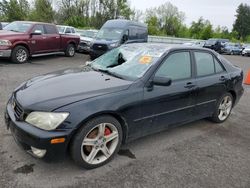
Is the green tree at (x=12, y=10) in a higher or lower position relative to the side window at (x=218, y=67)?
higher

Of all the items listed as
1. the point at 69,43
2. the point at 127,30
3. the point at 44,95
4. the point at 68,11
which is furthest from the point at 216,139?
the point at 68,11

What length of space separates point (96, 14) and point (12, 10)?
14.6m

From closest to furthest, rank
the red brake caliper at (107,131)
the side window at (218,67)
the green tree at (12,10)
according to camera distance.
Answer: the red brake caliper at (107,131), the side window at (218,67), the green tree at (12,10)

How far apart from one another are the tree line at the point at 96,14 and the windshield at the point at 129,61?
37315 mm

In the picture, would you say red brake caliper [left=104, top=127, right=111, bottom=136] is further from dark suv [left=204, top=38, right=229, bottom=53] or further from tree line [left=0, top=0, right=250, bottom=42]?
tree line [left=0, top=0, right=250, bottom=42]

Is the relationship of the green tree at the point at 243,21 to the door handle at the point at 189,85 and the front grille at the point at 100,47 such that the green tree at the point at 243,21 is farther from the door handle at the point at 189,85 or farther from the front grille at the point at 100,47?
the door handle at the point at 189,85

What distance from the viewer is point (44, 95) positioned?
9.82 feet

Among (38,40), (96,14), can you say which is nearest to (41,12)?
(96,14)

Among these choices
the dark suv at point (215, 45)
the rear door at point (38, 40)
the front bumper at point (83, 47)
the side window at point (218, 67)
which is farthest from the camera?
the dark suv at point (215, 45)

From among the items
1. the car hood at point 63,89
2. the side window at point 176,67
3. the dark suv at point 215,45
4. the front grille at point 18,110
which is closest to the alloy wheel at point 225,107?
the side window at point 176,67

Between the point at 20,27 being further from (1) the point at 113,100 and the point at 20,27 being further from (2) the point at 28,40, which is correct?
(1) the point at 113,100

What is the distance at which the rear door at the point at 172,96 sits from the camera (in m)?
3.48

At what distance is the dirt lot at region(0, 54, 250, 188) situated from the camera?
2865 millimetres

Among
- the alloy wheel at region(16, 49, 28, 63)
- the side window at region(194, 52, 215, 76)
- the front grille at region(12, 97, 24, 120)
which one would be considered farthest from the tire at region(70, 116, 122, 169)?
the alloy wheel at region(16, 49, 28, 63)
